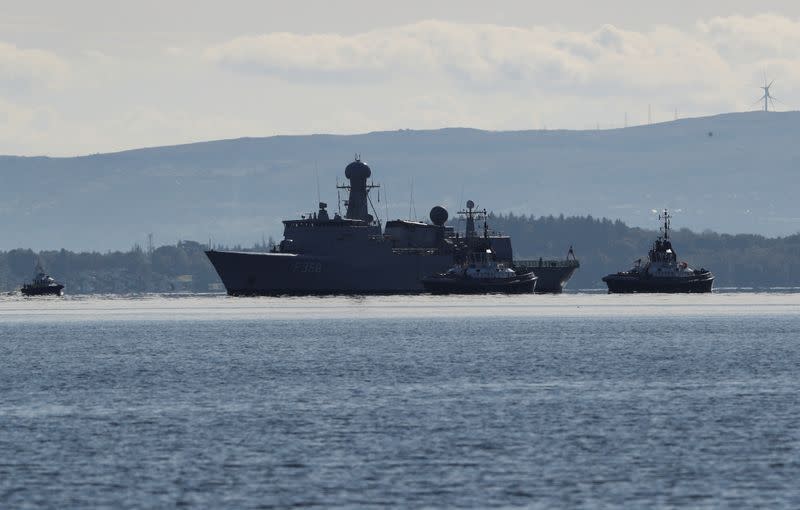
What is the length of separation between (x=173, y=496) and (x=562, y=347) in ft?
219

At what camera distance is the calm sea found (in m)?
46.4

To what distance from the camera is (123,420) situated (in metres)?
62.8

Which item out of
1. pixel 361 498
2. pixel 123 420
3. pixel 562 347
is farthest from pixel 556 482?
pixel 562 347

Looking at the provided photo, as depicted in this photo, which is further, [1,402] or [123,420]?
[1,402]

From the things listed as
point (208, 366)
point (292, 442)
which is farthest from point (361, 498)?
point (208, 366)

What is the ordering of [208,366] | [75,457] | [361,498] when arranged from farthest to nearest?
[208,366] → [75,457] → [361,498]

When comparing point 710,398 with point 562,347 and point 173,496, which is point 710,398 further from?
point 562,347

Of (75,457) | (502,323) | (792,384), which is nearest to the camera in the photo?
(75,457)

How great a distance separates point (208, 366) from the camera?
A: 91625 millimetres

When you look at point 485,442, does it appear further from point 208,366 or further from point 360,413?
point 208,366

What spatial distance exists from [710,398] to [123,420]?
25.0 m

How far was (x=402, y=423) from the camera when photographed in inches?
2409

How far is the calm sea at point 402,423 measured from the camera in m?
46.4

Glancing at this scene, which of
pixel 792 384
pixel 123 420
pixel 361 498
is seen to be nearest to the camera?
pixel 361 498
